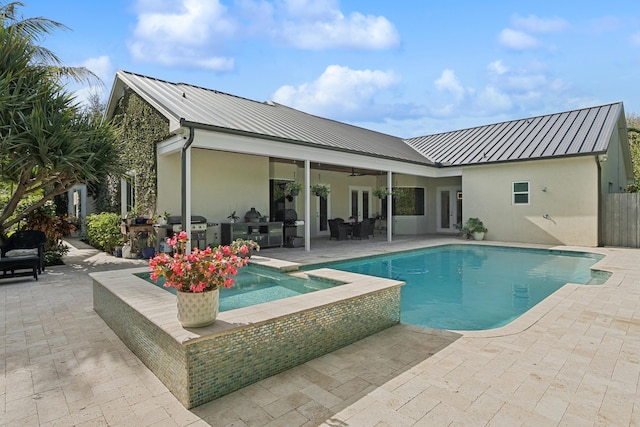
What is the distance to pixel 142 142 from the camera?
34.7ft

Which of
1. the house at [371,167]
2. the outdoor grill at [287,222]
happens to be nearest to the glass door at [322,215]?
the house at [371,167]

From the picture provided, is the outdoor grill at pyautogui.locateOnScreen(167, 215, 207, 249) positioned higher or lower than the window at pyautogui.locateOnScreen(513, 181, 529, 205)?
lower

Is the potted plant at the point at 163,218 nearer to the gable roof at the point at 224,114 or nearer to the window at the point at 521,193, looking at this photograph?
the gable roof at the point at 224,114

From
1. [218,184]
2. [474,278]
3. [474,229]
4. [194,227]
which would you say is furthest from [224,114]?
[474,229]

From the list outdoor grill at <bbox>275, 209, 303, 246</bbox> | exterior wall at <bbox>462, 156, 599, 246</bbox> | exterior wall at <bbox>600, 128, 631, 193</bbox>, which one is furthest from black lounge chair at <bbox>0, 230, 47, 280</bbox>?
exterior wall at <bbox>600, 128, 631, 193</bbox>

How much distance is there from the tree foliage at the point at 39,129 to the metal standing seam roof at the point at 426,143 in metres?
1.84

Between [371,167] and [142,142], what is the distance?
7.15m

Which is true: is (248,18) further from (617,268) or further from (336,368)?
(617,268)

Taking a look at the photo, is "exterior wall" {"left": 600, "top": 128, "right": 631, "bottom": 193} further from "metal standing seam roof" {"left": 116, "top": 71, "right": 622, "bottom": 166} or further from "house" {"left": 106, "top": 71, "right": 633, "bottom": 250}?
"metal standing seam roof" {"left": 116, "top": 71, "right": 622, "bottom": 166}

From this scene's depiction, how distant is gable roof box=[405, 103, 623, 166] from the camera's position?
12.3 meters

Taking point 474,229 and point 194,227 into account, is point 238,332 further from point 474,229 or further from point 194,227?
point 474,229

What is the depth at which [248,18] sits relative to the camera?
35.8 feet

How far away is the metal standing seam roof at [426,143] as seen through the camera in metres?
9.30

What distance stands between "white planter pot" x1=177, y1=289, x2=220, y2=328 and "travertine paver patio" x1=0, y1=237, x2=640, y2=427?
0.58 m
